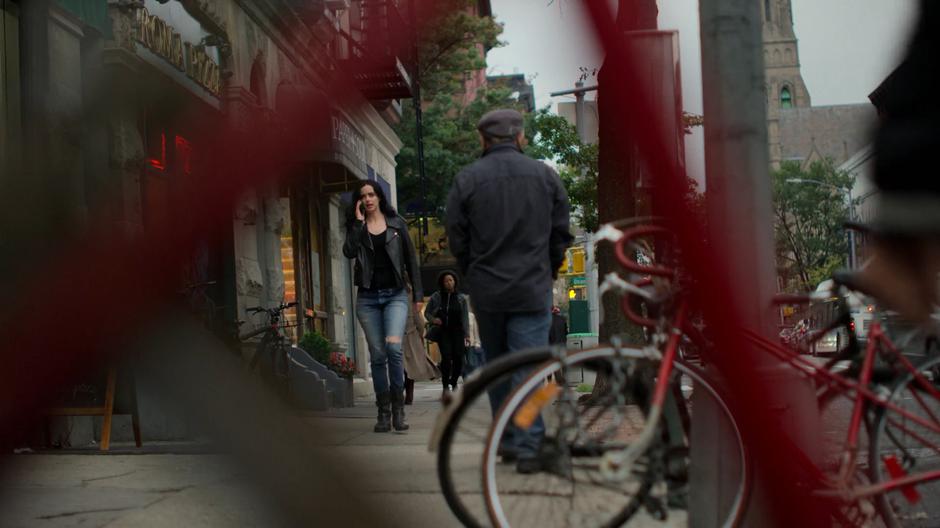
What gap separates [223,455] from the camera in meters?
0.53

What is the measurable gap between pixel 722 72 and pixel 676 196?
36 cm

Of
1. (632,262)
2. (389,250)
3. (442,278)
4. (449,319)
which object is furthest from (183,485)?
(449,319)

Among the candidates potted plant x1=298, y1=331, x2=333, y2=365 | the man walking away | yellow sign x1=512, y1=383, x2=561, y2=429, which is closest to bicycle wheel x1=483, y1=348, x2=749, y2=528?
yellow sign x1=512, y1=383, x2=561, y2=429

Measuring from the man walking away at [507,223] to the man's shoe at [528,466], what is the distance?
1.58 meters

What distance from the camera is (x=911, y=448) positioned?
186 cm

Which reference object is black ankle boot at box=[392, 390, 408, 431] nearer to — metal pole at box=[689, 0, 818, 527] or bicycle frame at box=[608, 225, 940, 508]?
bicycle frame at box=[608, 225, 940, 508]

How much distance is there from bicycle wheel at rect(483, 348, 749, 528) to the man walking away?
147 centimetres

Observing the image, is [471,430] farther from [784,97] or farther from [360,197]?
[784,97]

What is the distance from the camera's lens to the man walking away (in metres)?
3.10

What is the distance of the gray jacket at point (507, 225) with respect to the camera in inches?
122

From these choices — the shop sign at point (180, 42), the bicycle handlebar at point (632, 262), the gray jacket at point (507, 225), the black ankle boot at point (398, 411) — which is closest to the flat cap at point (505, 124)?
the gray jacket at point (507, 225)

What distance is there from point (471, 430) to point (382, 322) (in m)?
4.29

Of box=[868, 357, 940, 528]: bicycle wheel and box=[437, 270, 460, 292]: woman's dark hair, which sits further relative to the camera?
box=[437, 270, 460, 292]: woman's dark hair

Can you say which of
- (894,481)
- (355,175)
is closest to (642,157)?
(355,175)
